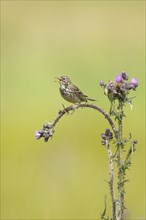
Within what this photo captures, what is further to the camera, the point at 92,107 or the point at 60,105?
the point at 60,105

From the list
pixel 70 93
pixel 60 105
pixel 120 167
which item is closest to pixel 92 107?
pixel 120 167

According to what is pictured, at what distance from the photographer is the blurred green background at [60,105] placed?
845 centimetres

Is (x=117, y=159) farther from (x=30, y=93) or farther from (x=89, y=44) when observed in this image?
(x=89, y=44)

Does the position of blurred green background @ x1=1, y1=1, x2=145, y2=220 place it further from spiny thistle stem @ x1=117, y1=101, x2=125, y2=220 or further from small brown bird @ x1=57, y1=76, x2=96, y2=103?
spiny thistle stem @ x1=117, y1=101, x2=125, y2=220

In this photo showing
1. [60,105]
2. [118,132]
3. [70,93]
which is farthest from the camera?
[60,105]

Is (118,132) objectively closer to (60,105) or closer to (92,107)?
(92,107)

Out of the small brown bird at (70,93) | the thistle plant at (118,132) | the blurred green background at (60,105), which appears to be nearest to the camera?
the thistle plant at (118,132)

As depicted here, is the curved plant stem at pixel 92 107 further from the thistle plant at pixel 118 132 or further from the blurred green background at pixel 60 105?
the blurred green background at pixel 60 105

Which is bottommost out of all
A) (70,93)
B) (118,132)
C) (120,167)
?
(120,167)

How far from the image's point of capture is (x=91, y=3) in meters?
21.9

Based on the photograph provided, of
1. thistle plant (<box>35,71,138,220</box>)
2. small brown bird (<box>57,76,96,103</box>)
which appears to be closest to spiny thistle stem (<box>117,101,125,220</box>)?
thistle plant (<box>35,71,138,220</box>)

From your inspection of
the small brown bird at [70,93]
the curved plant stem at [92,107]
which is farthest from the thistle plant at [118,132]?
the small brown bird at [70,93]

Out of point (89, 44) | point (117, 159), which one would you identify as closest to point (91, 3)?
point (89, 44)

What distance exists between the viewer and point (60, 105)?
41.2 feet
